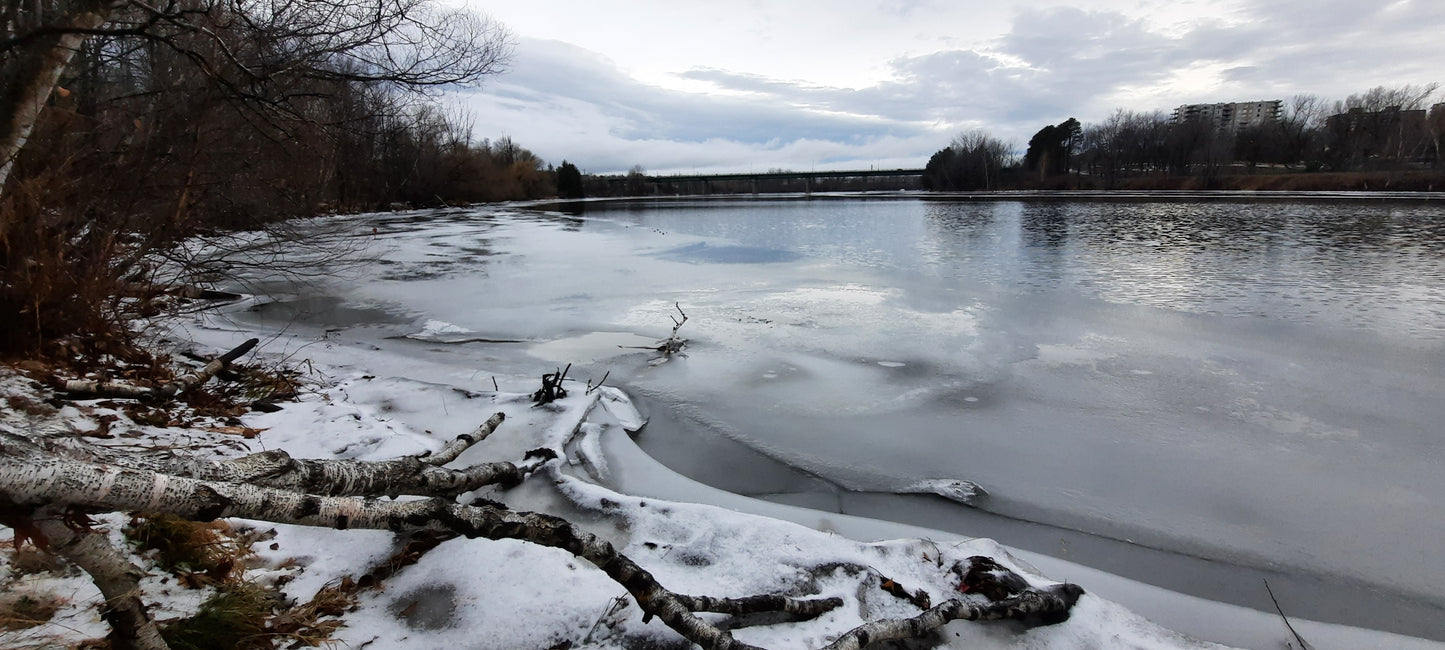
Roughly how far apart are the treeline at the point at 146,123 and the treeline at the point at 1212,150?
6100 centimetres

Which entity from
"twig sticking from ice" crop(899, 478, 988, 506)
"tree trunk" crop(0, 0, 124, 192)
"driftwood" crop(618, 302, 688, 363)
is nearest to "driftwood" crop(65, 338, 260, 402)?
"tree trunk" crop(0, 0, 124, 192)

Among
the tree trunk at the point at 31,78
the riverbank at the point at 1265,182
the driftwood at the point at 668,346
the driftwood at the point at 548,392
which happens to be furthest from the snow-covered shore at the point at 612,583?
the riverbank at the point at 1265,182

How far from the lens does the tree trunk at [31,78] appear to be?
391 cm

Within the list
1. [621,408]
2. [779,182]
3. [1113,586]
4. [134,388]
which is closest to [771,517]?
[1113,586]

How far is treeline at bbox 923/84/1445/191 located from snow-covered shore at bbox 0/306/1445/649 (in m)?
59.2

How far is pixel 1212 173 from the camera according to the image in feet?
176

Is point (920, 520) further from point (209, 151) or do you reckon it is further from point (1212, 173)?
point (1212, 173)

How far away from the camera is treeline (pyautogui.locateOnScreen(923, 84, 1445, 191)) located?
52.2 metres

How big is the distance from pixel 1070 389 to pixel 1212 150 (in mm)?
67601

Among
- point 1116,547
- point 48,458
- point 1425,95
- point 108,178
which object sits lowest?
point 1116,547

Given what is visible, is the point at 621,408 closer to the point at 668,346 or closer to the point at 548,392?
the point at 548,392

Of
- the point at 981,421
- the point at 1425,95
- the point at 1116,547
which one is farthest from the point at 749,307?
the point at 1425,95

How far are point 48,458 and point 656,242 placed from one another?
67.4 feet

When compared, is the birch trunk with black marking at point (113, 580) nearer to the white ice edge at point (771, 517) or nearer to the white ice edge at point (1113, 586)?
the white ice edge at point (771, 517)
